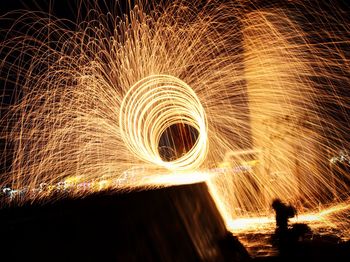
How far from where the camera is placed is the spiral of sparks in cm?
1066

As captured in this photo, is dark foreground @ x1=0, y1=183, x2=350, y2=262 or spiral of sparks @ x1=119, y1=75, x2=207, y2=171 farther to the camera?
spiral of sparks @ x1=119, y1=75, x2=207, y2=171

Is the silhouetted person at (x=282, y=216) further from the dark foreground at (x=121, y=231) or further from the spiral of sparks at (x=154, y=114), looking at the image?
the spiral of sparks at (x=154, y=114)

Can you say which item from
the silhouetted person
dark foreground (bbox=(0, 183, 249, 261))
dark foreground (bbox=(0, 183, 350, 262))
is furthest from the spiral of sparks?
dark foreground (bbox=(0, 183, 249, 261))

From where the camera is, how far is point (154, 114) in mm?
12305

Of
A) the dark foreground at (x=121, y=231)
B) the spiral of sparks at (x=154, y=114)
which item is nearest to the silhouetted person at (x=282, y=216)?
the dark foreground at (x=121, y=231)

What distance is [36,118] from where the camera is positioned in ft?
39.6

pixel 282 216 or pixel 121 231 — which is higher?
pixel 121 231

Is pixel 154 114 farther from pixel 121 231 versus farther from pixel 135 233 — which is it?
pixel 121 231

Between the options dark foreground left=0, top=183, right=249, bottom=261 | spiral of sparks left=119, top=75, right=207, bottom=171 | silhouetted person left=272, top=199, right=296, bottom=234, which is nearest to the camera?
dark foreground left=0, top=183, right=249, bottom=261

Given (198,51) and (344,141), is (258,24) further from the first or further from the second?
(344,141)

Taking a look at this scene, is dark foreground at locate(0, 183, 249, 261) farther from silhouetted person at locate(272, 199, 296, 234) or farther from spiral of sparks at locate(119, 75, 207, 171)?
spiral of sparks at locate(119, 75, 207, 171)

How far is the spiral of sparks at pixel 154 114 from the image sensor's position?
1066 cm

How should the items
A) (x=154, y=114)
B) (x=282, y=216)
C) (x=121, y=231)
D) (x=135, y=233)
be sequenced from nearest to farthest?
1. (x=121, y=231)
2. (x=135, y=233)
3. (x=282, y=216)
4. (x=154, y=114)

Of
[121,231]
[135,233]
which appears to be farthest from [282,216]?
[121,231]
